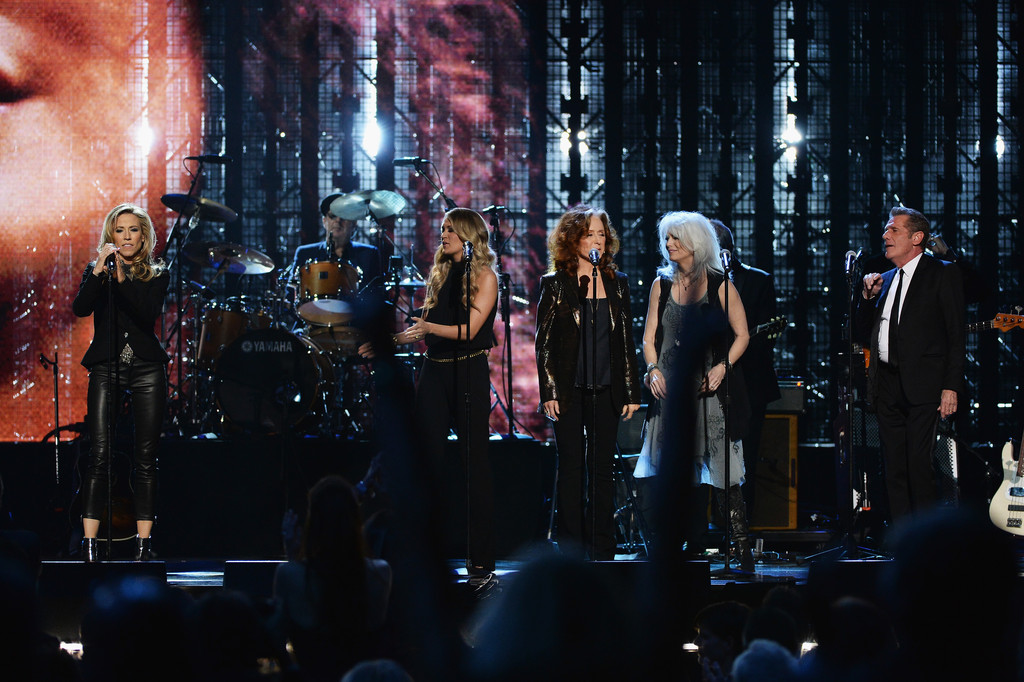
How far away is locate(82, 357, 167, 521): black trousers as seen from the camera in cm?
524

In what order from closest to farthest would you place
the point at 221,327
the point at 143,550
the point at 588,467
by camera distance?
the point at 588,467 → the point at 143,550 → the point at 221,327

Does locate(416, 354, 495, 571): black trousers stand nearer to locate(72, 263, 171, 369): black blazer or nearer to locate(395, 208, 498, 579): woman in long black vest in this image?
locate(395, 208, 498, 579): woman in long black vest

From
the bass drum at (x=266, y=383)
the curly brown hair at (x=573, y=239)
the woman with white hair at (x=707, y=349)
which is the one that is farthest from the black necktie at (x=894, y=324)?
the bass drum at (x=266, y=383)

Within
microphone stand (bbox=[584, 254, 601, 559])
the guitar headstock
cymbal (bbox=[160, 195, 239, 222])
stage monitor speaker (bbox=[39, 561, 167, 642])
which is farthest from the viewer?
cymbal (bbox=[160, 195, 239, 222])

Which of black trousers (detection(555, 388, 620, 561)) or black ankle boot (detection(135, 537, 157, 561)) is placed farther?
black ankle boot (detection(135, 537, 157, 561))

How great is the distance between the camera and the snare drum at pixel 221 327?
7.66 meters

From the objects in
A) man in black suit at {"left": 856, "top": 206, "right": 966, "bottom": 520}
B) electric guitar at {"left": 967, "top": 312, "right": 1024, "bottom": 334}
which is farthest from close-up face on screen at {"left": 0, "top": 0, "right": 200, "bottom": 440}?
electric guitar at {"left": 967, "top": 312, "right": 1024, "bottom": 334}

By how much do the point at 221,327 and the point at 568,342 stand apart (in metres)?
3.55

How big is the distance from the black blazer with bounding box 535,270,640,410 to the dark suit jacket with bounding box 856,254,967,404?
1511mm

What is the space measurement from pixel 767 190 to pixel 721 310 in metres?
4.09

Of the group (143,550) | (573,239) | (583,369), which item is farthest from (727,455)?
(143,550)

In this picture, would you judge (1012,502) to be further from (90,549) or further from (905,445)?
(90,549)

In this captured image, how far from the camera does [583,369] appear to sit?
505 cm

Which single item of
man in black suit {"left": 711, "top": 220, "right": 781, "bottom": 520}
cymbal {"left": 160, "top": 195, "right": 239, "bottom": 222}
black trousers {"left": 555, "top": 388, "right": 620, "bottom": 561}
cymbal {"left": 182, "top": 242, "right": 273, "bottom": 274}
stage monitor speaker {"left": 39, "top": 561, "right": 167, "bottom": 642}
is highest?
cymbal {"left": 160, "top": 195, "right": 239, "bottom": 222}
